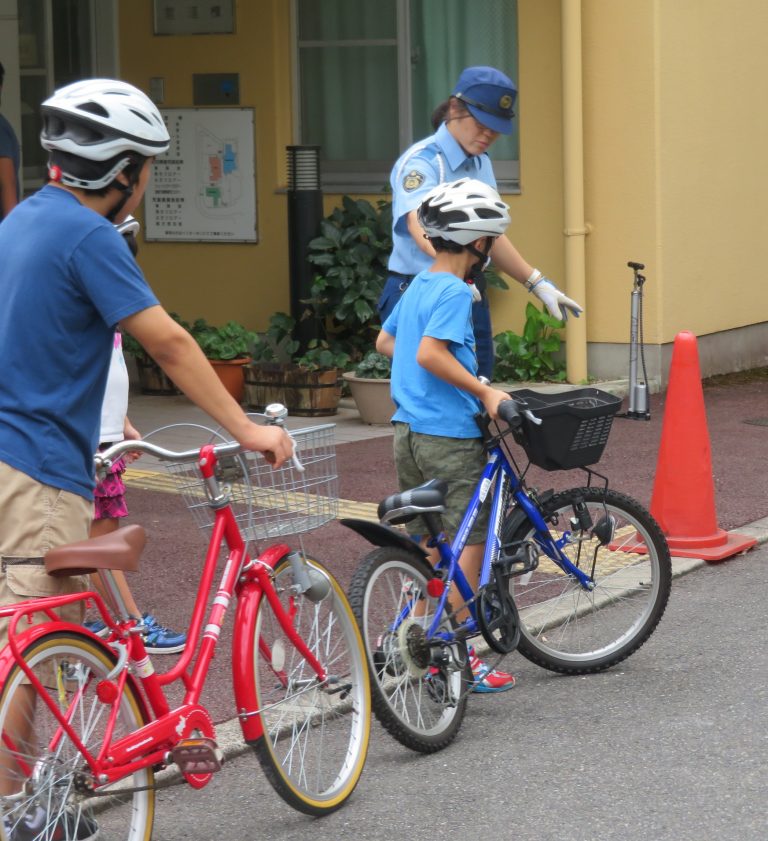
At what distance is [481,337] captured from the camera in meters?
6.34

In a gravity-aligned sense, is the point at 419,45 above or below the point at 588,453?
above

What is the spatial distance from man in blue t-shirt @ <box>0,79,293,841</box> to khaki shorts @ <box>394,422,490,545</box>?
1384 mm

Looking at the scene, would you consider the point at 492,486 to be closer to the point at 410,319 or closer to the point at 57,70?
the point at 410,319

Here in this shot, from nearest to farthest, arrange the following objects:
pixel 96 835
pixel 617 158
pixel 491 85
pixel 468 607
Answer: pixel 96 835 < pixel 468 607 < pixel 491 85 < pixel 617 158

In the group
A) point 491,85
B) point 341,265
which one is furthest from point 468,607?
point 341,265

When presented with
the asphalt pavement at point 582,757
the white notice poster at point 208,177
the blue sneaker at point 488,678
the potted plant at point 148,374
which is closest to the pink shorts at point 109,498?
the asphalt pavement at point 582,757

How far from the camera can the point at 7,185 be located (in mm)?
8023

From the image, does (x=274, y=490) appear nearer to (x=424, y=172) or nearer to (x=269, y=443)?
(x=269, y=443)

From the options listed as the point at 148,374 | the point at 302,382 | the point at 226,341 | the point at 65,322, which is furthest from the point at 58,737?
the point at 148,374

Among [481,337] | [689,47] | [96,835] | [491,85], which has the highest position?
[689,47]

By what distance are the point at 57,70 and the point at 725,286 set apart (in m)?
5.64

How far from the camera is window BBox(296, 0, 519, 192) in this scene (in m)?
11.8

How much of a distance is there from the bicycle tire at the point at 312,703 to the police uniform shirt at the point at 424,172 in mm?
2197

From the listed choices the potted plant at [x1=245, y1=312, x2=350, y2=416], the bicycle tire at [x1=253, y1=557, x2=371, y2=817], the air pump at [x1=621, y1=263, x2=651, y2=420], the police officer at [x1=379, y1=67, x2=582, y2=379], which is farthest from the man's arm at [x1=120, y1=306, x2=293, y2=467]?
the air pump at [x1=621, y1=263, x2=651, y2=420]
